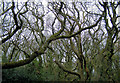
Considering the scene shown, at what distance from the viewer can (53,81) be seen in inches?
489

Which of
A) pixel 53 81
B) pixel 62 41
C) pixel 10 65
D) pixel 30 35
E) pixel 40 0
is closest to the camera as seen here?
pixel 10 65

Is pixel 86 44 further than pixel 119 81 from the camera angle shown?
Yes

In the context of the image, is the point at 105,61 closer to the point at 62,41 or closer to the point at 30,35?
the point at 62,41

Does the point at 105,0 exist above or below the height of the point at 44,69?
above

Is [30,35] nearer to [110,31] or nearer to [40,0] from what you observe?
[40,0]

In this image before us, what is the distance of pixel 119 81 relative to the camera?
1041 centimetres

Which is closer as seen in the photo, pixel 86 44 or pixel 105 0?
pixel 105 0

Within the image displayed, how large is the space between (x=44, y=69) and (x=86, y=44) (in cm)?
611

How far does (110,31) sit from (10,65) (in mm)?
7604

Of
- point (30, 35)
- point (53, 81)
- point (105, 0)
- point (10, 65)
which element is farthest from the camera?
point (30, 35)

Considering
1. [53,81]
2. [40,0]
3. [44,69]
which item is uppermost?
[40,0]

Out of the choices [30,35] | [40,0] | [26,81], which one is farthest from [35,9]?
[26,81]

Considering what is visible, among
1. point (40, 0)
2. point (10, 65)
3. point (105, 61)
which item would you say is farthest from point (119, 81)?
point (40, 0)

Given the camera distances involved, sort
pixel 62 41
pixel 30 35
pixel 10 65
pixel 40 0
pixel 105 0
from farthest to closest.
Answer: pixel 62 41 < pixel 30 35 < pixel 40 0 < pixel 105 0 < pixel 10 65
